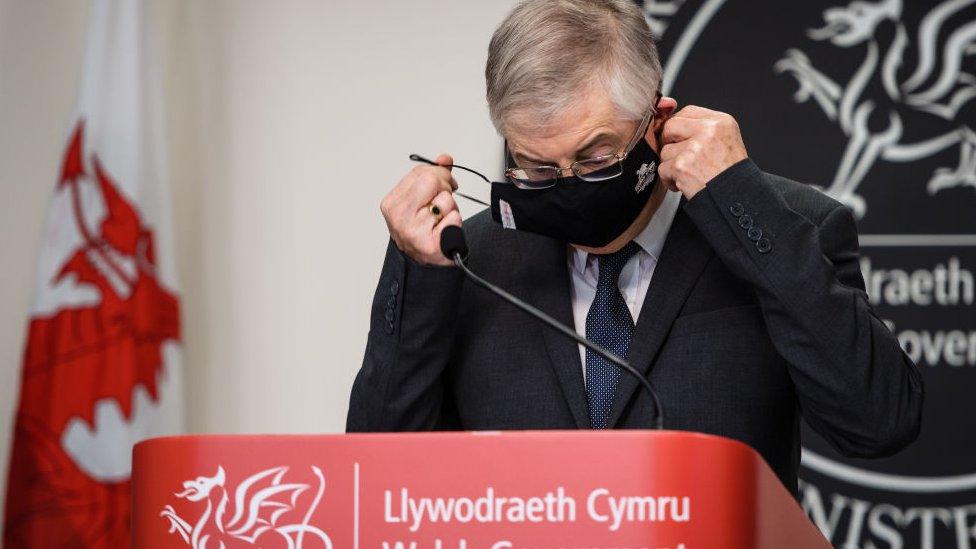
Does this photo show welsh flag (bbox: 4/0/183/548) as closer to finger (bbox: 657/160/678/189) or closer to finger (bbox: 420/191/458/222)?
finger (bbox: 420/191/458/222)

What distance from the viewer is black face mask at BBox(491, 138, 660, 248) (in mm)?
1639

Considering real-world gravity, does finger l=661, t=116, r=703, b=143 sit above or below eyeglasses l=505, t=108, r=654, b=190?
above

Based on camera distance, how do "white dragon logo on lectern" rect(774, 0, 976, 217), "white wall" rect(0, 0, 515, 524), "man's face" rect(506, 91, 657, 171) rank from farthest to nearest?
"white wall" rect(0, 0, 515, 524) < "white dragon logo on lectern" rect(774, 0, 976, 217) < "man's face" rect(506, 91, 657, 171)

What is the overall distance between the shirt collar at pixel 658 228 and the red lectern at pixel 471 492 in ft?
2.26

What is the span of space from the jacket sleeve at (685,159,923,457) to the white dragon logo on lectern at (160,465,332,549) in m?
0.71

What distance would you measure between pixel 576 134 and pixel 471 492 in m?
0.69

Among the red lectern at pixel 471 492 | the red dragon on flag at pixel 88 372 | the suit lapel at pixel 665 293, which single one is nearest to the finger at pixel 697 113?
the suit lapel at pixel 665 293

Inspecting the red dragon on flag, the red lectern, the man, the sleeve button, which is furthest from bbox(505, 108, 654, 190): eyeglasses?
the red dragon on flag

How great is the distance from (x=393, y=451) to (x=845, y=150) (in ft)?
7.47

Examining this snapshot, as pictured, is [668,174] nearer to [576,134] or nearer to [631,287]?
[576,134]

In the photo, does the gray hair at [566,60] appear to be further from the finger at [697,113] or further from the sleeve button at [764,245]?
the sleeve button at [764,245]

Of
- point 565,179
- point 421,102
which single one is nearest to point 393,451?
point 565,179

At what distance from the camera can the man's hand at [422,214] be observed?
1614mm

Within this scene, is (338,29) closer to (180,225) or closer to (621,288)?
(180,225)
